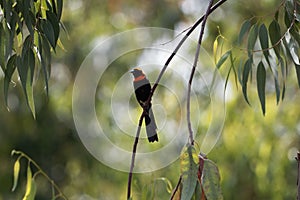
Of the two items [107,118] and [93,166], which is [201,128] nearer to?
[107,118]

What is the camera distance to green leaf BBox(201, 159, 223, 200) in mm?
1378

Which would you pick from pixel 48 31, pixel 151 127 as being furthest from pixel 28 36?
pixel 151 127

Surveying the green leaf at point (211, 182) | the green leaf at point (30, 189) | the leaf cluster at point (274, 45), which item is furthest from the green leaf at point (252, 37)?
the green leaf at point (30, 189)

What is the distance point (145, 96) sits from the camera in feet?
4.93

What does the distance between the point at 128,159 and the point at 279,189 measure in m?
0.94

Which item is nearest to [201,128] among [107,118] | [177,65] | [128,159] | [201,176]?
[128,159]

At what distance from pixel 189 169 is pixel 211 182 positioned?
4 centimetres

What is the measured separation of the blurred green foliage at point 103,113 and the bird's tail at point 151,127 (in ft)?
6.96

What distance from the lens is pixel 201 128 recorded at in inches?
123

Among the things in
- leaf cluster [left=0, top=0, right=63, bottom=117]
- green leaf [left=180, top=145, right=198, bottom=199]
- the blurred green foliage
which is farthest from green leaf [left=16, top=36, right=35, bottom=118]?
the blurred green foliage

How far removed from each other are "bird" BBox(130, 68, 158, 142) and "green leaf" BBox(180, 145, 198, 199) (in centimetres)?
6

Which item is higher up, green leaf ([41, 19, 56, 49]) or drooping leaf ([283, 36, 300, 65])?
green leaf ([41, 19, 56, 49])

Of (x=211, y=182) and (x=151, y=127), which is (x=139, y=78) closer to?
(x=151, y=127)

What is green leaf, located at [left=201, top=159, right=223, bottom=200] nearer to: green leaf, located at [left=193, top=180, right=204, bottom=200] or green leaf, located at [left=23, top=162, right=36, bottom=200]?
green leaf, located at [left=193, top=180, right=204, bottom=200]
